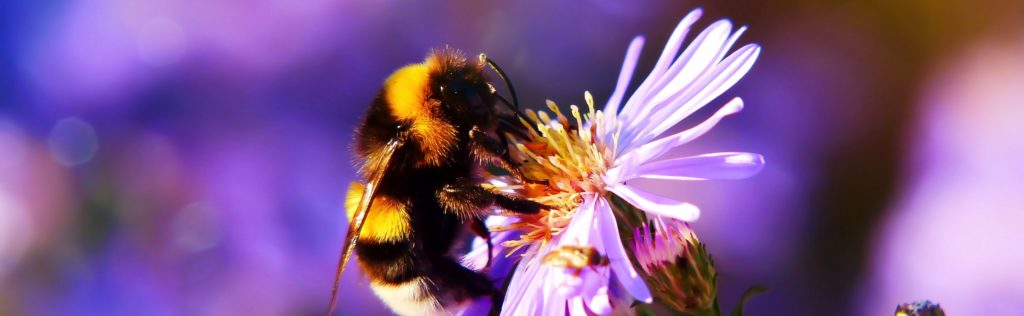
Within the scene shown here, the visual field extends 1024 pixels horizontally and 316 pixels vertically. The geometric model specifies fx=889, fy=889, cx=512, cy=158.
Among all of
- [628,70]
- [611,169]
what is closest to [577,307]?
[611,169]

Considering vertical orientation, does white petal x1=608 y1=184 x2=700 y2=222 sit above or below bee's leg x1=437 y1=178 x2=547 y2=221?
below

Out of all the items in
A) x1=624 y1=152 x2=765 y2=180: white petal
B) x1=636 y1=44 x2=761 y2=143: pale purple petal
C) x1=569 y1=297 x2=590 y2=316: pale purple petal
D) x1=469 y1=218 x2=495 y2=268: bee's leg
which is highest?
x1=636 y1=44 x2=761 y2=143: pale purple petal

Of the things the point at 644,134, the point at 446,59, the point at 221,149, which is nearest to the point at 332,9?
the point at 221,149

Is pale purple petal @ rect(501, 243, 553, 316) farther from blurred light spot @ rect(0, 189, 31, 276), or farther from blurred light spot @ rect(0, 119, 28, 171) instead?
blurred light spot @ rect(0, 119, 28, 171)

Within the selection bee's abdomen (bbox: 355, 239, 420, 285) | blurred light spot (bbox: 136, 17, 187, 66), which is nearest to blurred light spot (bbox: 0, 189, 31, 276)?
blurred light spot (bbox: 136, 17, 187, 66)

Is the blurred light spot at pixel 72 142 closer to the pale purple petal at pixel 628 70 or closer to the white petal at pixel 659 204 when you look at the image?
the pale purple petal at pixel 628 70

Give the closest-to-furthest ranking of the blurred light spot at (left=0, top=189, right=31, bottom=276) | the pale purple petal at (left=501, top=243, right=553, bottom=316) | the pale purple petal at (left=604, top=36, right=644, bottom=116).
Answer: the pale purple petal at (left=501, top=243, right=553, bottom=316) < the pale purple petal at (left=604, top=36, right=644, bottom=116) < the blurred light spot at (left=0, top=189, right=31, bottom=276)

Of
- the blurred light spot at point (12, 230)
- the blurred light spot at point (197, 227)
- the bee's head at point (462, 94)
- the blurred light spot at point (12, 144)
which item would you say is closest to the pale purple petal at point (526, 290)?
the bee's head at point (462, 94)
